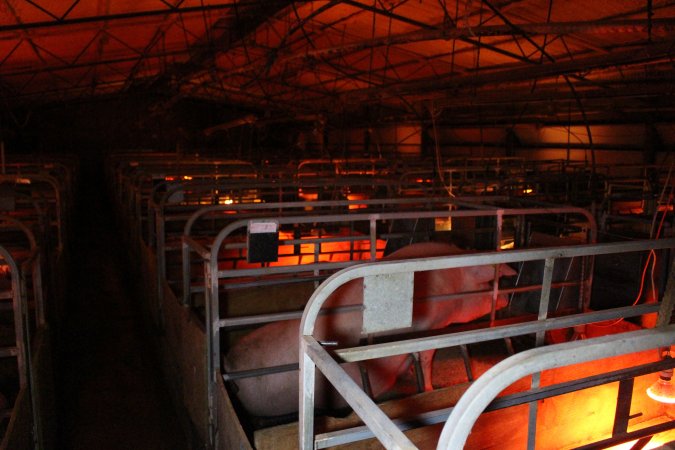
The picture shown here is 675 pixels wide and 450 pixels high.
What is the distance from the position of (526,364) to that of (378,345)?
27.7 inches

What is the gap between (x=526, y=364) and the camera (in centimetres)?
123

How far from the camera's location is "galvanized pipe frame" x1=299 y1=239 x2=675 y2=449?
1293 mm

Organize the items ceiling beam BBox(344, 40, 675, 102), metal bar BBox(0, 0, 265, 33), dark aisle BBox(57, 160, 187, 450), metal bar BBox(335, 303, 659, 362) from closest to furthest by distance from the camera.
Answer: metal bar BBox(335, 303, 659, 362), dark aisle BBox(57, 160, 187, 450), ceiling beam BBox(344, 40, 675, 102), metal bar BBox(0, 0, 265, 33)

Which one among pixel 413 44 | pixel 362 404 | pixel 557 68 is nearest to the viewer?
pixel 362 404

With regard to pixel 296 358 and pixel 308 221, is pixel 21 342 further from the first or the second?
pixel 308 221

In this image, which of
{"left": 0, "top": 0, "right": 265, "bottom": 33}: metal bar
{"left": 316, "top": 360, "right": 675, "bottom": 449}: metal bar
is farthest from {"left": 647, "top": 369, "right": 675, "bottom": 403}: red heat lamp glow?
{"left": 0, "top": 0, "right": 265, "bottom": 33}: metal bar

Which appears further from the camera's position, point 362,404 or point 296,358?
point 296,358

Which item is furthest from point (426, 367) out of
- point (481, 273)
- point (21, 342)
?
point (21, 342)

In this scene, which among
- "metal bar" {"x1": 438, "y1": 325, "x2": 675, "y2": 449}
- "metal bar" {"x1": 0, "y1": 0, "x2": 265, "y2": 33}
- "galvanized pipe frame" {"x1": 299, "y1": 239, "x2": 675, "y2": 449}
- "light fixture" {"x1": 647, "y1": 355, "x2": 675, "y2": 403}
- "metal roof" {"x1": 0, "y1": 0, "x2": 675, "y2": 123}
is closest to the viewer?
"metal bar" {"x1": 438, "y1": 325, "x2": 675, "y2": 449}

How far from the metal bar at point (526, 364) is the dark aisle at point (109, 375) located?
12.8 feet

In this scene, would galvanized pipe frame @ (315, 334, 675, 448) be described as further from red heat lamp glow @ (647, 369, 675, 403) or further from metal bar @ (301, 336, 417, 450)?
red heat lamp glow @ (647, 369, 675, 403)

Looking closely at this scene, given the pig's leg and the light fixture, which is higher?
the light fixture

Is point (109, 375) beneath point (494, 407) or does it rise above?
beneath

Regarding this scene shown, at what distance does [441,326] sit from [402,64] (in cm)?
952
